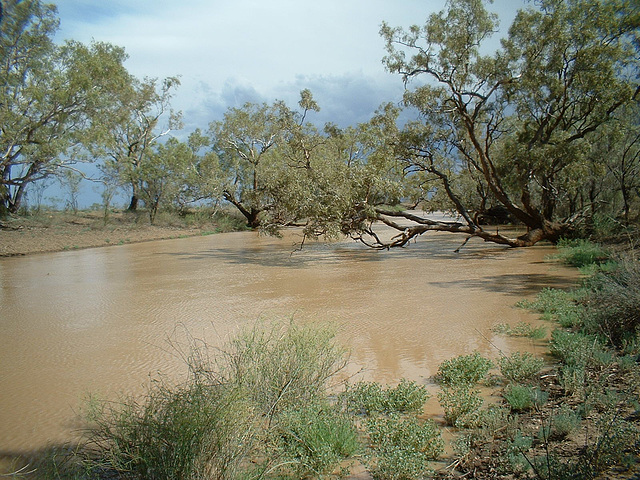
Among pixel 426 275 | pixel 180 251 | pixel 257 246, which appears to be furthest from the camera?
pixel 257 246

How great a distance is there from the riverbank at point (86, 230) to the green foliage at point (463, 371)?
21.3 m

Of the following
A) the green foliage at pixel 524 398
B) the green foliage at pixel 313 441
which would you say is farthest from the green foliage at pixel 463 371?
the green foliage at pixel 313 441

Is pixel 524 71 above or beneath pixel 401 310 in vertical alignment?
above

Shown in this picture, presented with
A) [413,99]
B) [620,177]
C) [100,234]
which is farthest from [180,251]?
[620,177]

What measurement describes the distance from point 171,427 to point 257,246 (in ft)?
70.6

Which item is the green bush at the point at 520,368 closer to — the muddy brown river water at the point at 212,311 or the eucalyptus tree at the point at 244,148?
the muddy brown river water at the point at 212,311

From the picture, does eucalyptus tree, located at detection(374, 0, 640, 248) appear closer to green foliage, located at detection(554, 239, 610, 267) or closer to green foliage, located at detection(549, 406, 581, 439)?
green foliage, located at detection(554, 239, 610, 267)

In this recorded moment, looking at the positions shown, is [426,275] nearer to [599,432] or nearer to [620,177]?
[599,432]

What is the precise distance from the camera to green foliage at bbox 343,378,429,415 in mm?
4617

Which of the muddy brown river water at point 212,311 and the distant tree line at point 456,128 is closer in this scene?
the muddy brown river water at point 212,311

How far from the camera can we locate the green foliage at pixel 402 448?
3303 mm

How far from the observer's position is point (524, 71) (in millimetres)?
16703

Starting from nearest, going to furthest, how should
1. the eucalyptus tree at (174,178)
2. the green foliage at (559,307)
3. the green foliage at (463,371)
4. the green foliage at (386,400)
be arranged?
the green foliage at (386,400), the green foliage at (463,371), the green foliage at (559,307), the eucalyptus tree at (174,178)

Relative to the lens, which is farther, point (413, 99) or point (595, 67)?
point (413, 99)
